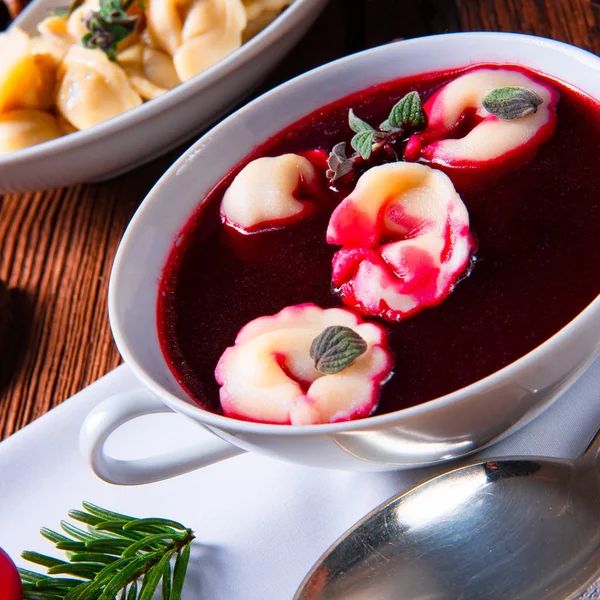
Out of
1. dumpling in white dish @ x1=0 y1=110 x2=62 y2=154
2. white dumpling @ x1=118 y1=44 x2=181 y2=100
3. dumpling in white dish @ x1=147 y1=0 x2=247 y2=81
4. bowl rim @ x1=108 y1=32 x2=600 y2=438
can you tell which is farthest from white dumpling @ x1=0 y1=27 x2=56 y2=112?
bowl rim @ x1=108 y1=32 x2=600 y2=438

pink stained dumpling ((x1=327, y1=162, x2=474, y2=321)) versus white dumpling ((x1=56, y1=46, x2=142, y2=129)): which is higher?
white dumpling ((x1=56, y1=46, x2=142, y2=129))

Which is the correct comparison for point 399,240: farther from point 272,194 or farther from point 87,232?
point 87,232

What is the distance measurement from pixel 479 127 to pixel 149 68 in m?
1.00

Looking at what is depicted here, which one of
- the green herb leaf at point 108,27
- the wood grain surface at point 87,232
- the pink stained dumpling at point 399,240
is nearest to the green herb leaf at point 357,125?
the pink stained dumpling at point 399,240

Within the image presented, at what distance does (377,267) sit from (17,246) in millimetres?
1045

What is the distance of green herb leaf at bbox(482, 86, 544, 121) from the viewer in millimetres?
1183

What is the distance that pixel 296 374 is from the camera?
39.9 inches

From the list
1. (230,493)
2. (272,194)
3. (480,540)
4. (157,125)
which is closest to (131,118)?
(157,125)

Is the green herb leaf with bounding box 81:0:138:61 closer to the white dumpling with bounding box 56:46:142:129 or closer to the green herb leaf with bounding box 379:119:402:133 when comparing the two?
the white dumpling with bounding box 56:46:142:129

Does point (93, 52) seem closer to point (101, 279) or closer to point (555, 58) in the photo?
point (101, 279)

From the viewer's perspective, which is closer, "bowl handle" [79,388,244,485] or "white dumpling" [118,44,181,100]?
"bowl handle" [79,388,244,485]

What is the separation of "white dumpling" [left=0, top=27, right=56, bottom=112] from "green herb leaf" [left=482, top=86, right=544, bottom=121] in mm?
1116

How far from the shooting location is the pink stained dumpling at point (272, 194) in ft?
4.03

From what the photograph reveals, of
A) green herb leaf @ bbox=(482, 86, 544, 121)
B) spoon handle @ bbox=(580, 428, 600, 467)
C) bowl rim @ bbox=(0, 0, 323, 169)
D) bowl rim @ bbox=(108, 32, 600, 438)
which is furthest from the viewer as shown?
bowl rim @ bbox=(0, 0, 323, 169)
